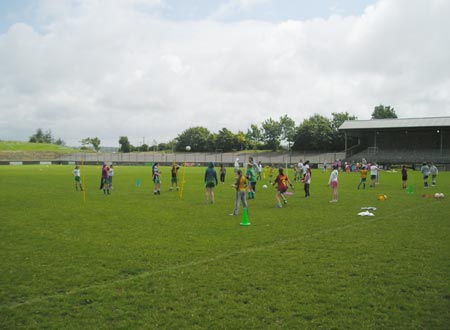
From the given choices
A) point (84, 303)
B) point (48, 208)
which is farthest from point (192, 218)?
point (84, 303)

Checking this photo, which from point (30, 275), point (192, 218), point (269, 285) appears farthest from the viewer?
point (192, 218)

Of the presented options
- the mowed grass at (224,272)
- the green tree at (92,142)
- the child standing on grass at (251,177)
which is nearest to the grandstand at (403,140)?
the child standing on grass at (251,177)

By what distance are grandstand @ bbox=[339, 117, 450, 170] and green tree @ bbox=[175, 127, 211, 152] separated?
51.8 meters

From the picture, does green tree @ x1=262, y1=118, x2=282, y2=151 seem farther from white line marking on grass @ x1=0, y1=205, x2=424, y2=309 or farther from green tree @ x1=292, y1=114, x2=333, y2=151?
white line marking on grass @ x1=0, y1=205, x2=424, y2=309

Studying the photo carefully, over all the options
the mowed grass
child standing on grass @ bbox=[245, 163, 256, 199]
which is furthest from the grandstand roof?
the mowed grass

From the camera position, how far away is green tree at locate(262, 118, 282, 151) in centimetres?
11394

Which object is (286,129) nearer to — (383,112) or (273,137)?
(273,137)

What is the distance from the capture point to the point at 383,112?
124875 millimetres

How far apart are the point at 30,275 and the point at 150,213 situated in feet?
26.8

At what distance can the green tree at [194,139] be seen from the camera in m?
122

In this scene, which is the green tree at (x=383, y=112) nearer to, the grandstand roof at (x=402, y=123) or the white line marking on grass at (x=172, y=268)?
the grandstand roof at (x=402, y=123)

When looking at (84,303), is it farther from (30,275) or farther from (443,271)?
(443,271)

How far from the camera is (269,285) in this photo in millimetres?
7082

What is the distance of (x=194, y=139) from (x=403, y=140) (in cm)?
6440
